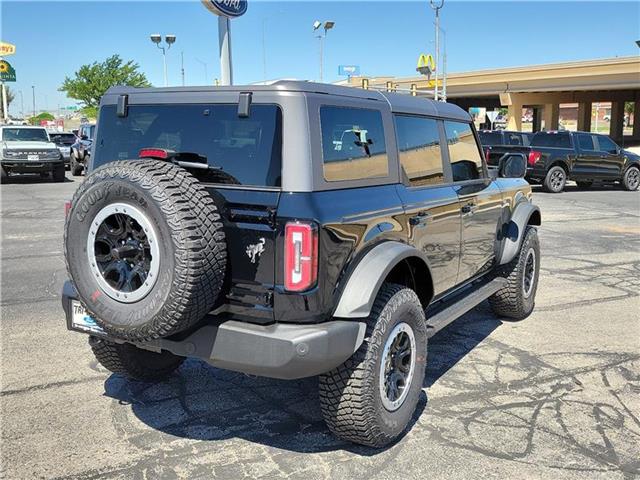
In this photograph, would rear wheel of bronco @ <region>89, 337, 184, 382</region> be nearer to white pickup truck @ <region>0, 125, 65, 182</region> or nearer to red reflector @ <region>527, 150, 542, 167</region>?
red reflector @ <region>527, 150, 542, 167</region>

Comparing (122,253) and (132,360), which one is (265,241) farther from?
(132,360)

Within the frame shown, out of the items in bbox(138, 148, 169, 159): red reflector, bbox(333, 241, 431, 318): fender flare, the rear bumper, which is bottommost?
the rear bumper

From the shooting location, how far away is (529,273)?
5965 millimetres

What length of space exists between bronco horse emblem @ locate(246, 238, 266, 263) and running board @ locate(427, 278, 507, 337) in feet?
4.55

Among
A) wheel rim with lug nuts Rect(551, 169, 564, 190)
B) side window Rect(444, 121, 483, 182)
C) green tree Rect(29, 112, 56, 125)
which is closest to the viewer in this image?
side window Rect(444, 121, 483, 182)

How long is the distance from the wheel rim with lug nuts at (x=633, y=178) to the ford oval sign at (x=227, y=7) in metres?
13.0

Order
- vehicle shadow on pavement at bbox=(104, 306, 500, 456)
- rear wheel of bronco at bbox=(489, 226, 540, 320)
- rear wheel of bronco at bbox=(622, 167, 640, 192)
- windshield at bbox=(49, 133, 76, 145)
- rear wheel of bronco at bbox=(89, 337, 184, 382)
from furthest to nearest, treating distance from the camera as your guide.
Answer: windshield at bbox=(49, 133, 76, 145) < rear wheel of bronco at bbox=(622, 167, 640, 192) < rear wheel of bronco at bbox=(489, 226, 540, 320) < rear wheel of bronco at bbox=(89, 337, 184, 382) < vehicle shadow on pavement at bbox=(104, 306, 500, 456)

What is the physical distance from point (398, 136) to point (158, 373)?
7.60ft

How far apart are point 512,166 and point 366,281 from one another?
3088 millimetres

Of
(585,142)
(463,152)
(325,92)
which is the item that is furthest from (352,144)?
(585,142)

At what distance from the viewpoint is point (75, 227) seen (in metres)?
3.09

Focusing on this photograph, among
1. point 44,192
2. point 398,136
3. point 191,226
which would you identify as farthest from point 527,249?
point 44,192

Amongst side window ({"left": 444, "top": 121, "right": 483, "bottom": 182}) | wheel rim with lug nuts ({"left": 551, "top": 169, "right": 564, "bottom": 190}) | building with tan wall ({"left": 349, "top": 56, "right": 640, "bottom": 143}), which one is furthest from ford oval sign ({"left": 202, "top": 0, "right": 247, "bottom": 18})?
building with tan wall ({"left": 349, "top": 56, "right": 640, "bottom": 143})

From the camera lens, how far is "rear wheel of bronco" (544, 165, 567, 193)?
1794 centimetres
